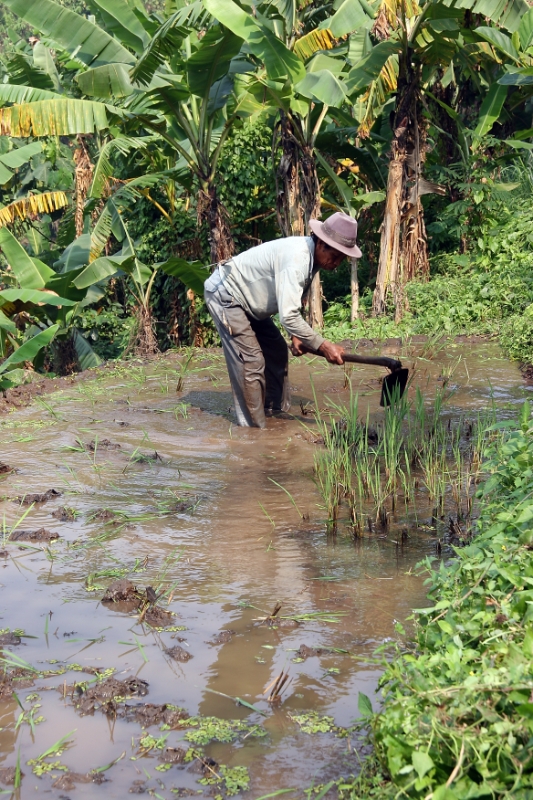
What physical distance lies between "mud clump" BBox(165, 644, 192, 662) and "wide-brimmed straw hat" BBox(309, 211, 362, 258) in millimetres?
3200

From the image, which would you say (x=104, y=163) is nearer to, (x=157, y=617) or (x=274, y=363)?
(x=274, y=363)

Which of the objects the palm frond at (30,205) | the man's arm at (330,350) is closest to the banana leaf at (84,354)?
the palm frond at (30,205)

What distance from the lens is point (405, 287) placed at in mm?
11312

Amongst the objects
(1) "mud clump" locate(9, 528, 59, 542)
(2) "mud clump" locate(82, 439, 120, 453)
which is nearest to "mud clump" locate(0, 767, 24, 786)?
(1) "mud clump" locate(9, 528, 59, 542)

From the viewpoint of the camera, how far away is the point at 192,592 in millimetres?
3643

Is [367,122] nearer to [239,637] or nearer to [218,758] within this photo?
[239,637]

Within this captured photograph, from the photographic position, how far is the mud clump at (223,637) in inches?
Result: 126

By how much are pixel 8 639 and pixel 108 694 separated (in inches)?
23.6

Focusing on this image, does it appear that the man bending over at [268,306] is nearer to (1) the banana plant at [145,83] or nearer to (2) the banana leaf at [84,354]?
(1) the banana plant at [145,83]

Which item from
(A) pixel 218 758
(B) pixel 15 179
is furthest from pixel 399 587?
(B) pixel 15 179

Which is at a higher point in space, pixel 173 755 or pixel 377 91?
pixel 377 91

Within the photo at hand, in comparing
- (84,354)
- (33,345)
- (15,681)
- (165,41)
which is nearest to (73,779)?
(15,681)

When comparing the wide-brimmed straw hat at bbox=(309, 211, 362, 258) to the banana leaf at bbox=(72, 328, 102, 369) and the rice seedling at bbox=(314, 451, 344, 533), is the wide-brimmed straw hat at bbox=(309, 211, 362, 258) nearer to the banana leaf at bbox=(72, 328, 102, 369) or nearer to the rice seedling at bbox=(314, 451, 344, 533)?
the rice seedling at bbox=(314, 451, 344, 533)

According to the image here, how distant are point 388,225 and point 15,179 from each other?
7615 mm
